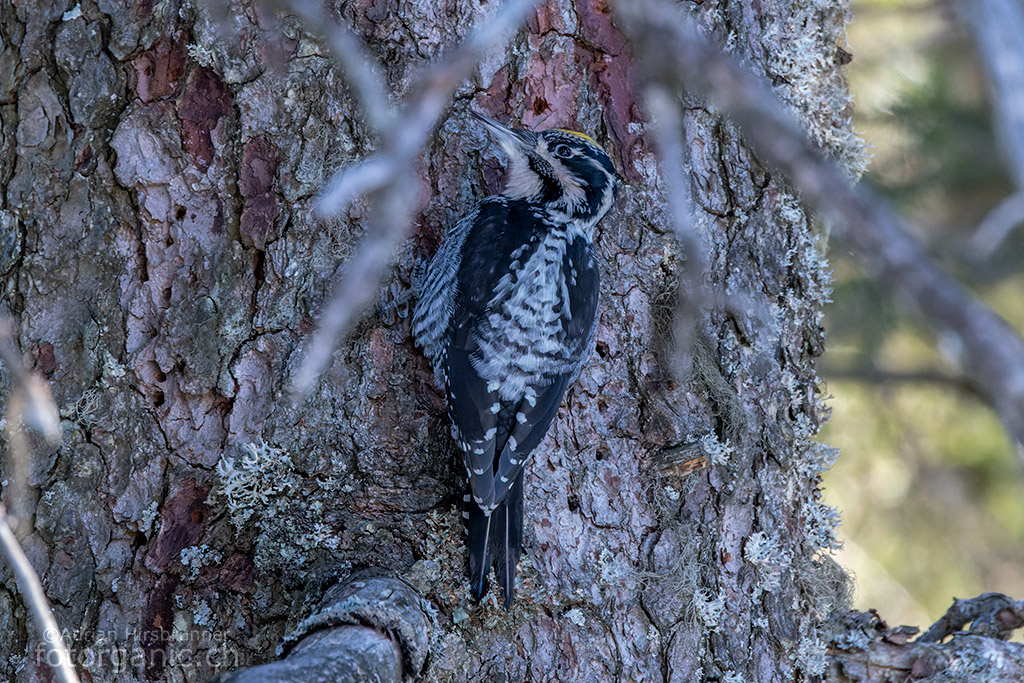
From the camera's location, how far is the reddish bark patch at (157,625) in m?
2.29

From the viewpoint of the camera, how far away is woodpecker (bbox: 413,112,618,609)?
2.42m

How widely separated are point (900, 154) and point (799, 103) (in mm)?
2683

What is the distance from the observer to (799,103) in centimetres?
283

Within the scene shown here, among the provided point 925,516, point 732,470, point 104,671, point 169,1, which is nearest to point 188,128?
point 169,1

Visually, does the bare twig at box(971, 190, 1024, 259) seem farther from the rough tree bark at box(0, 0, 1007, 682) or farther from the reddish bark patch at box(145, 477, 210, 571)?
the reddish bark patch at box(145, 477, 210, 571)

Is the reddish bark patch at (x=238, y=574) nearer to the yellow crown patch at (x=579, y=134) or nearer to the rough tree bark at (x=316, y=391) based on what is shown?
the rough tree bark at (x=316, y=391)

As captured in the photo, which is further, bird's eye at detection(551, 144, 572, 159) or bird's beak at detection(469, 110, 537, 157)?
bird's eye at detection(551, 144, 572, 159)

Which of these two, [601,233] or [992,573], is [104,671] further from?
[992,573]

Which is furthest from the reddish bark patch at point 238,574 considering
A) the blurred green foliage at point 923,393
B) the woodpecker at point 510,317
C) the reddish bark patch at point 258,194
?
the blurred green foliage at point 923,393

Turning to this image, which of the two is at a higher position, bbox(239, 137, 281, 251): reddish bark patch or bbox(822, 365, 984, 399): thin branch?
bbox(822, 365, 984, 399): thin branch

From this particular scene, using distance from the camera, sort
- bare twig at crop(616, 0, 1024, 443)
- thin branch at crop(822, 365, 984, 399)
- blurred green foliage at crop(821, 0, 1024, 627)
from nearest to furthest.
Result: 1. bare twig at crop(616, 0, 1024, 443)
2. thin branch at crop(822, 365, 984, 399)
3. blurred green foliage at crop(821, 0, 1024, 627)

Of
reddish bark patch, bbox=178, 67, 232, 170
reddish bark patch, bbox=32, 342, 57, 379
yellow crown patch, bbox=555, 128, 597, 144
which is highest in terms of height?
yellow crown patch, bbox=555, 128, 597, 144

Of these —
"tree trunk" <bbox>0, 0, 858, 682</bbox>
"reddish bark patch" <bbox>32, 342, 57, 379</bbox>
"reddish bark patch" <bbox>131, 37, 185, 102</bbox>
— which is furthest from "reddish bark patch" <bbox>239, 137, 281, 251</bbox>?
"reddish bark patch" <bbox>32, 342, 57, 379</bbox>

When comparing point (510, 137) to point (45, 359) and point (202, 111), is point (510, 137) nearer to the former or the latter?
point (202, 111)
